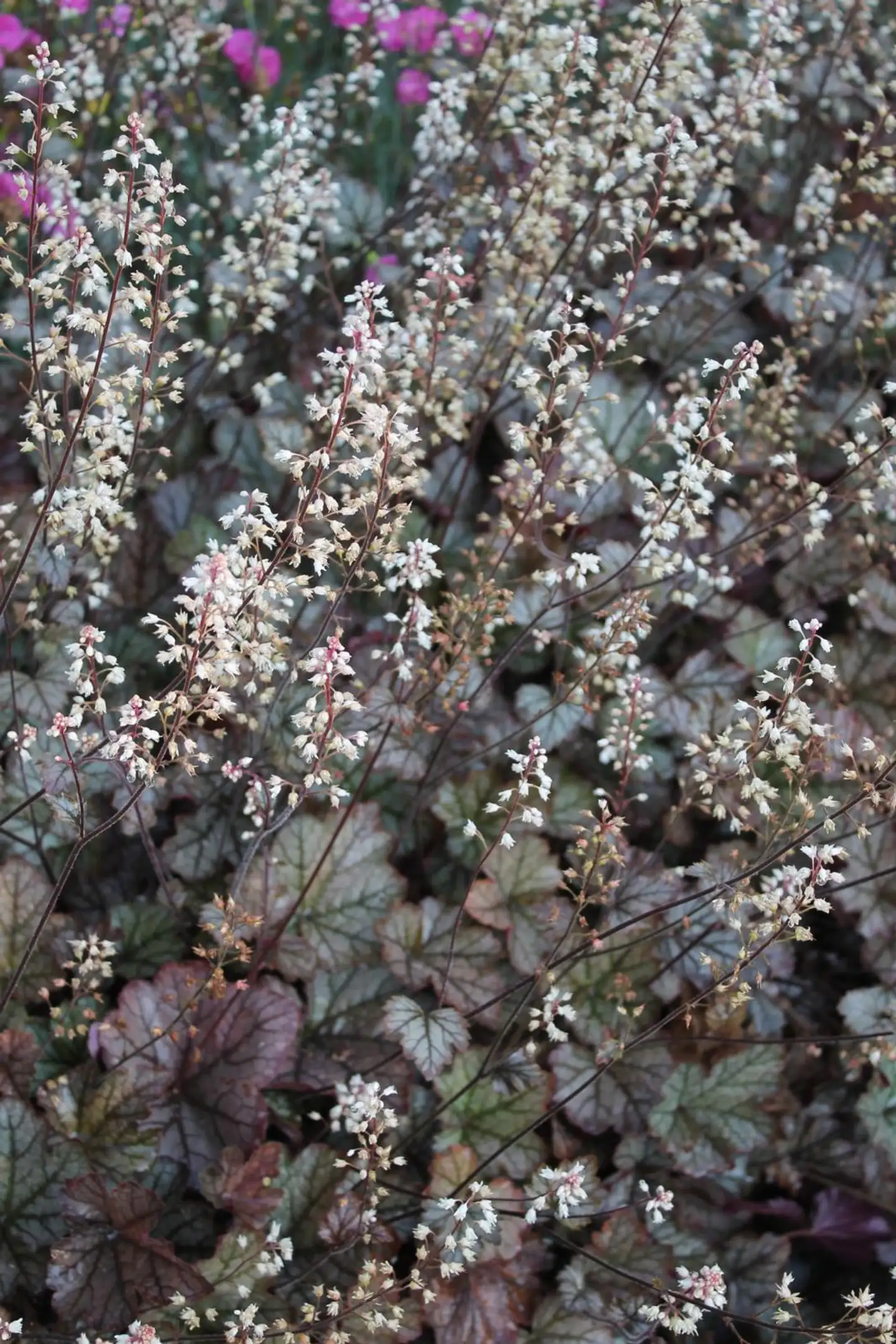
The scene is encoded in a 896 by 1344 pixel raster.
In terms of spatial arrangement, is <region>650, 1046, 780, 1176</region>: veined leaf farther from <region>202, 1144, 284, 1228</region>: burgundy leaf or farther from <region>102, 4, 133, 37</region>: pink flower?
<region>102, 4, 133, 37</region>: pink flower

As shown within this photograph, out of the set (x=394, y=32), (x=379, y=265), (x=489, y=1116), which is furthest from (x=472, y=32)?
(x=489, y=1116)

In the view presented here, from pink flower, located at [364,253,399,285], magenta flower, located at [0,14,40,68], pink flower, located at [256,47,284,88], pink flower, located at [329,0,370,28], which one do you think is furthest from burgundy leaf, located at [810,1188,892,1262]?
magenta flower, located at [0,14,40,68]

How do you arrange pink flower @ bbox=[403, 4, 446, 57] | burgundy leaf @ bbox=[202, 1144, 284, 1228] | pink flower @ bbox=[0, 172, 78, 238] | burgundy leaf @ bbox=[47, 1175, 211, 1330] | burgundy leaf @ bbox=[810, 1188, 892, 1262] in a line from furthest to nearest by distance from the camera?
pink flower @ bbox=[403, 4, 446, 57] → burgundy leaf @ bbox=[810, 1188, 892, 1262] → burgundy leaf @ bbox=[202, 1144, 284, 1228] → burgundy leaf @ bbox=[47, 1175, 211, 1330] → pink flower @ bbox=[0, 172, 78, 238]

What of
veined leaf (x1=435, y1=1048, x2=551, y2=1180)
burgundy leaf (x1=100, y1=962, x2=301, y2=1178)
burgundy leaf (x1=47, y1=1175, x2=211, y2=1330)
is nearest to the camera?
burgundy leaf (x1=47, y1=1175, x2=211, y2=1330)

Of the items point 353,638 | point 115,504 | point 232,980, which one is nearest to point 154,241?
point 115,504

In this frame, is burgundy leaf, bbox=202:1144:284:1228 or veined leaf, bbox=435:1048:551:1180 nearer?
burgundy leaf, bbox=202:1144:284:1228

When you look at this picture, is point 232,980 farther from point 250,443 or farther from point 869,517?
point 869,517

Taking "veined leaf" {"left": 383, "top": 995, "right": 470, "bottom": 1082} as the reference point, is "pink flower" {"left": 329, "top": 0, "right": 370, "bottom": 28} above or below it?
above
